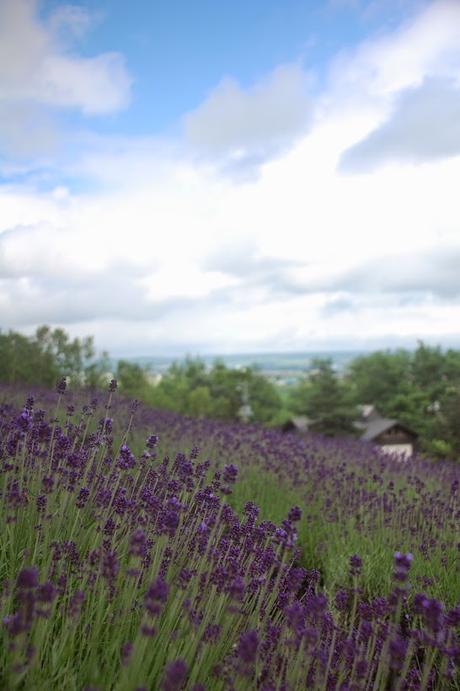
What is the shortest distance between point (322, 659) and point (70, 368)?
1663cm

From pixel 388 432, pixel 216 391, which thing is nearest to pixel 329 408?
pixel 388 432

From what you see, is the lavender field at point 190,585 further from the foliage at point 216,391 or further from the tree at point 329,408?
the tree at point 329,408

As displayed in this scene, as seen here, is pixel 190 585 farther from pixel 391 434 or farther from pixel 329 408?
pixel 391 434

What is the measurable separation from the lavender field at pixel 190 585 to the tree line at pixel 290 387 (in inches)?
426

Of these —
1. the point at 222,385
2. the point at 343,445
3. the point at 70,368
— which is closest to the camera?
the point at 343,445

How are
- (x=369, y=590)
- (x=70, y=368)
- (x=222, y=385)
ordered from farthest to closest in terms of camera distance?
(x=222, y=385) < (x=70, y=368) < (x=369, y=590)

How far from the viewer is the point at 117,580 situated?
268 centimetres

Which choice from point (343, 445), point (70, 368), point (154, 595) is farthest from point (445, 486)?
point (70, 368)

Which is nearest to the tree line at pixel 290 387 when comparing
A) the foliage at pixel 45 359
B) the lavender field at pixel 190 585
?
the foliage at pixel 45 359

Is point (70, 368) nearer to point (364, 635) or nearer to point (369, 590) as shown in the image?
point (369, 590)

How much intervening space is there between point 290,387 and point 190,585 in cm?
7351

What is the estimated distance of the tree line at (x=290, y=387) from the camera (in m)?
17.2

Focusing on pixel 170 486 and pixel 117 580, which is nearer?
pixel 117 580

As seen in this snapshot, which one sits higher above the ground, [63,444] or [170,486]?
[63,444]
